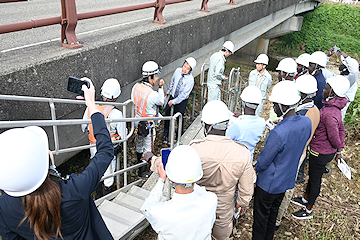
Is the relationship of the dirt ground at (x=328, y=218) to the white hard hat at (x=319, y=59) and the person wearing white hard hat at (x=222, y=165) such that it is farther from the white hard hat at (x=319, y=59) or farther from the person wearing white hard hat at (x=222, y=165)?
the white hard hat at (x=319, y=59)

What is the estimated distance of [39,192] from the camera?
61.9 inches

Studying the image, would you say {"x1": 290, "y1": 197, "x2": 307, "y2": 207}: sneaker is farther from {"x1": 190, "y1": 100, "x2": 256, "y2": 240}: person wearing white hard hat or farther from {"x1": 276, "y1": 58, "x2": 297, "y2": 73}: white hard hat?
{"x1": 276, "y1": 58, "x2": 297, "y2": 73}: white hard hat

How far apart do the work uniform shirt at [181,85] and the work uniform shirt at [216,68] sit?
0.87 metres

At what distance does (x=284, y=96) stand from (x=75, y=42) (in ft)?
8.87

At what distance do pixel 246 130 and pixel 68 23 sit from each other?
8.66 ft

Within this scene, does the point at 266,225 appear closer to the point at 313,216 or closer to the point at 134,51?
the point at 313,216

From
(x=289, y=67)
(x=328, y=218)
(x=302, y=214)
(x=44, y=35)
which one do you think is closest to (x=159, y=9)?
(x=44, y=35)

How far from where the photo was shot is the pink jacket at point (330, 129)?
4266 mm

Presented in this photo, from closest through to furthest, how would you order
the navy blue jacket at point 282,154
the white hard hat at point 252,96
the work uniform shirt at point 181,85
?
the navy blue jacket at point 282,154
the white hard hat at point 252,96
the work uniform shirt at point 181,85

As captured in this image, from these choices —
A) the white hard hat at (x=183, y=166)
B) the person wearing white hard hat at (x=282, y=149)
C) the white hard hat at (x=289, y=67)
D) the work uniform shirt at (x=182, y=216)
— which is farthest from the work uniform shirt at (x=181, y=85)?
the work uniform shirt at (x=182, y=216)

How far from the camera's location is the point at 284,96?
3.30 metres

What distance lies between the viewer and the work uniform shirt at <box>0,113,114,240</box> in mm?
1651

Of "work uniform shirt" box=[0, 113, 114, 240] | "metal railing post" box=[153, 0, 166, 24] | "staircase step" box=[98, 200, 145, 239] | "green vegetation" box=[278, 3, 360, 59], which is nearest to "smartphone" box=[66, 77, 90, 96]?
"work uniform shirt" box=[0, 113, 114, 240]

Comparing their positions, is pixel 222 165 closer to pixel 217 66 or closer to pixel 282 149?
pixel 282 149
